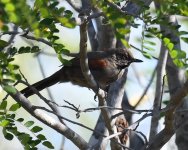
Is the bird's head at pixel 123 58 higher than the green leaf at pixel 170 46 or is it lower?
higher

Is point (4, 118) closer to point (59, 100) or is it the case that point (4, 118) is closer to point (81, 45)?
point (81, 45)

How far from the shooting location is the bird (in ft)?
19.7

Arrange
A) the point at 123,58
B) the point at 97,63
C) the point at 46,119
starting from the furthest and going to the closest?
the point at 123,58, the point at 97,63, the point at 46,119

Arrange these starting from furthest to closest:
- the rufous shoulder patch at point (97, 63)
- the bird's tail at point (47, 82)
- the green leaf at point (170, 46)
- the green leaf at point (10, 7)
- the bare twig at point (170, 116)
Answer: the rufous shoulder patch at point (97, 63) → the bird's tail at point (47, 82) → the bare twig at point (170, 116) → the green leaf at point (170, 46) → the green leaf at point (10, 7)

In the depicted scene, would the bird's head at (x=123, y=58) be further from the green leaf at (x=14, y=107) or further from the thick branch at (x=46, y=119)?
the green leaf at (x=14, y=107)

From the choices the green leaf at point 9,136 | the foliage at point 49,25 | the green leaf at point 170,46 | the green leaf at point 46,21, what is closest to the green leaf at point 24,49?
the foliage at point 49,25

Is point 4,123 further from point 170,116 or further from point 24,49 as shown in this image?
point 170,116

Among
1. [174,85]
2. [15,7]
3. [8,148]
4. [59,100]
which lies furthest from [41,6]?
[59,100]

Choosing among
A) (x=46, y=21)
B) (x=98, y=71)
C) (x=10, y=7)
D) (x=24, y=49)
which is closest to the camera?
(x=10, y=7)

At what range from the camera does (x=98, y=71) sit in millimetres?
6203

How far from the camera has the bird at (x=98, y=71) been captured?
6020 millimetres

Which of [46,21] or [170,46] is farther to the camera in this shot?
[170,46]

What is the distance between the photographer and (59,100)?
356 inches

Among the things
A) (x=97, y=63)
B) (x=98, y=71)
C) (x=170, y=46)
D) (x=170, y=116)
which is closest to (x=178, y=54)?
(x=170, y=46)
